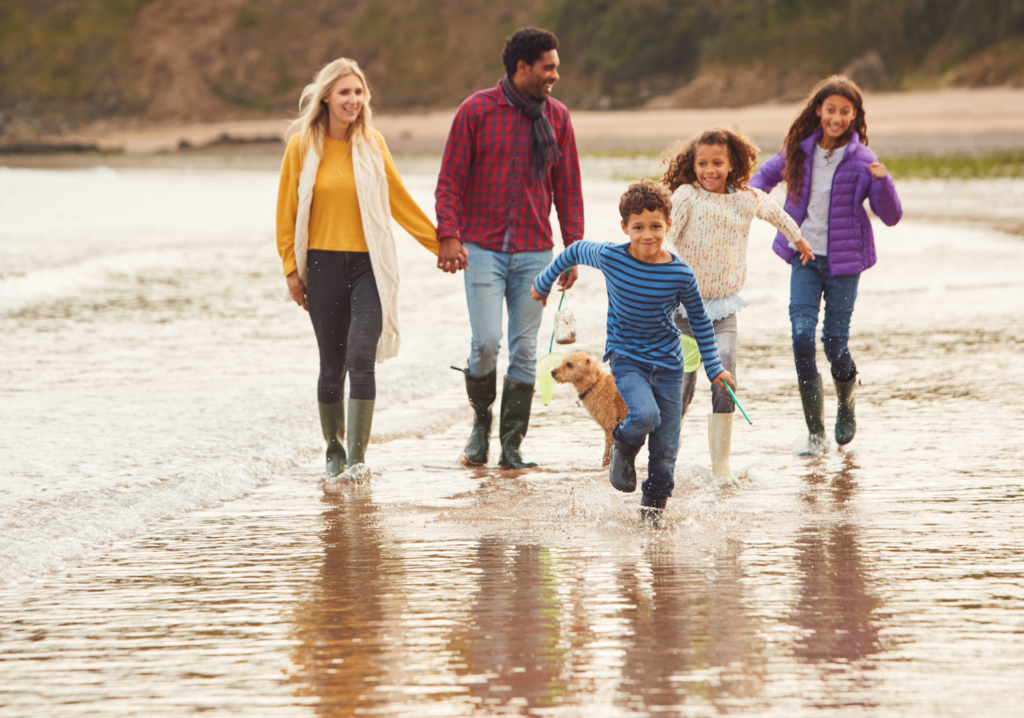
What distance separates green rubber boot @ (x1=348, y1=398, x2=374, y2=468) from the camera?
561 centimetres

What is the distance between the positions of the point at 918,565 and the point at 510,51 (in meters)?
2.96

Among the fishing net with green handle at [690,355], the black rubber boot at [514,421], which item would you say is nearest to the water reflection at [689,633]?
the fishing net with green handle at [690,355]

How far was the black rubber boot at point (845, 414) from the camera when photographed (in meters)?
6.04

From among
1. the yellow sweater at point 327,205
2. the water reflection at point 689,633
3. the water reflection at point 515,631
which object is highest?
the yellow sweater at point 327,205

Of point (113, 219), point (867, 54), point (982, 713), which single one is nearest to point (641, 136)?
point (867, 54)

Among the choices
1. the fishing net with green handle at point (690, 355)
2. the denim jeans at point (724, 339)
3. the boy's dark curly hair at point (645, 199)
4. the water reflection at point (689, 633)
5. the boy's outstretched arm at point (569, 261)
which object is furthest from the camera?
the denim jeans at point (724, 339)

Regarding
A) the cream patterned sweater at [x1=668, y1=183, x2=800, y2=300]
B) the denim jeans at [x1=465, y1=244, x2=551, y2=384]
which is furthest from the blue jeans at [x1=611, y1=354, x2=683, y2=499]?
the denim jeans at [x1=465, y1=244, x2=551, y2=384]

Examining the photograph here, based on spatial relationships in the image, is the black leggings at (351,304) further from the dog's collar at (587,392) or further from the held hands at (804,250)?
the held hands at (804,250)

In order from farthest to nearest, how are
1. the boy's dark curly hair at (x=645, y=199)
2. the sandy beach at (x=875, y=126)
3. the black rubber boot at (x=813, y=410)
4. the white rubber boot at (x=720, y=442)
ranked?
the sandy beach at (x=875, y=126), the black rubber boot at (x=813, y=410), the white rubber boot at (x=720, y=442), the boy's dark curly hair at (x=645, y=199)

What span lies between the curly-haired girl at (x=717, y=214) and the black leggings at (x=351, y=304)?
143 cm

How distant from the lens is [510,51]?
5.55 meters

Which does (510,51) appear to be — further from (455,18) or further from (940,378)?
(455,18)

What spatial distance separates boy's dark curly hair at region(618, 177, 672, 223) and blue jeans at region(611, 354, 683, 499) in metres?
0.59

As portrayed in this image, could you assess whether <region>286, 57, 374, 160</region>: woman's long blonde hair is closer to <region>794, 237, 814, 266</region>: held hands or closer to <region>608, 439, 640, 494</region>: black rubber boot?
<region>608, 439, 640, 494</region>: black rubber boot
